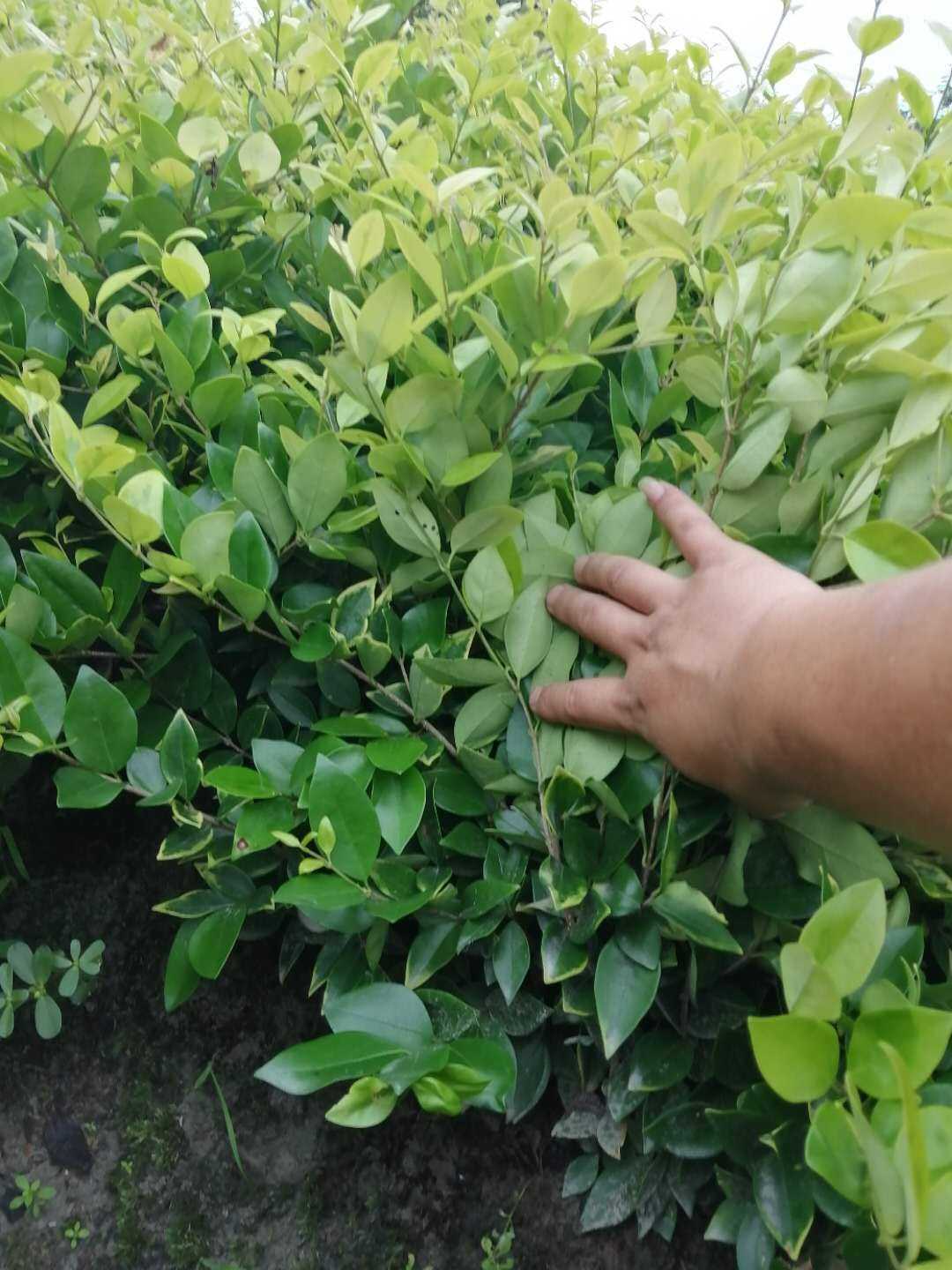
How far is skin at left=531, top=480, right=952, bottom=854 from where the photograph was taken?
1.47 ft

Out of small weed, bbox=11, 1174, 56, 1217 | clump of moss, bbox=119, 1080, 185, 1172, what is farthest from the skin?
small weed, bbox=11, 1174, 56, 1217

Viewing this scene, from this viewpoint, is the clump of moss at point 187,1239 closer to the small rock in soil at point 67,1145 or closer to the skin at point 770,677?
the small rock in soil at point 67,1145

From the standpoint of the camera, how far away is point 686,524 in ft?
2.16

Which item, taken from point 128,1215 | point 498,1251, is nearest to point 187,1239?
point 128,1215

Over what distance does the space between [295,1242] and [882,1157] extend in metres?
0.59

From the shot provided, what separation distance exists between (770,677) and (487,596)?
0.23 meters

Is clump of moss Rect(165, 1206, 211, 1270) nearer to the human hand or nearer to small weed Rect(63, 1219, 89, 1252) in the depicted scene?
small weed Rect(63, 1219, 89, 1252)

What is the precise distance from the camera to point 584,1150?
29.9 inches

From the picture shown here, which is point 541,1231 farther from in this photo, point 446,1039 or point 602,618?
point 602,618

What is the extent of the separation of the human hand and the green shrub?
0.10 feet

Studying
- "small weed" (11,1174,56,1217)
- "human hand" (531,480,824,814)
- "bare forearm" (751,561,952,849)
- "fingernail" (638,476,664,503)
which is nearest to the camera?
"bare forearm" (751,561,952,849)

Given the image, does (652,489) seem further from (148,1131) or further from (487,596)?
(148,1131)

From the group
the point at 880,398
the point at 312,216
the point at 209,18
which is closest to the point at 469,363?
the point at 880,398

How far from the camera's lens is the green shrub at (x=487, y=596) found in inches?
23.2
